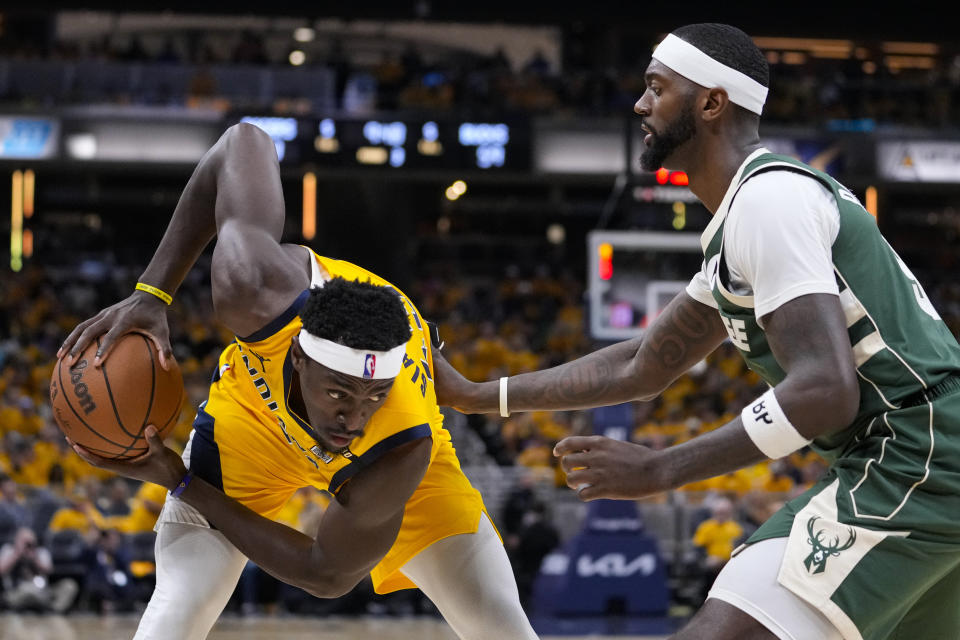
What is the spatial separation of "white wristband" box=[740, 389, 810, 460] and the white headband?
0.75 metres

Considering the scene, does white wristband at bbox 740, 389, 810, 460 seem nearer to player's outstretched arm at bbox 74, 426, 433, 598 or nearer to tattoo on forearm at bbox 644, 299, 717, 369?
tattoo on forearm at bbox 644, 299, 717, 369

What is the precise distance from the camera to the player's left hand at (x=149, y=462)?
339 centimetres

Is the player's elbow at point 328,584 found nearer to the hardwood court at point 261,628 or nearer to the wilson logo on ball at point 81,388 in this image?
the wilson logo on ball at point 81,388

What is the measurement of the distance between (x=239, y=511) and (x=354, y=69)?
51.8 feet

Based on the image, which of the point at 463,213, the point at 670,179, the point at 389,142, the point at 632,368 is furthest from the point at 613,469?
the point at 463,213

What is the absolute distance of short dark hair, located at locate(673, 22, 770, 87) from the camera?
111 inches

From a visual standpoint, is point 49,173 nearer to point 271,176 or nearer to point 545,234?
point 545,234

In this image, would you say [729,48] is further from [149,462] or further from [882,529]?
[149,462]

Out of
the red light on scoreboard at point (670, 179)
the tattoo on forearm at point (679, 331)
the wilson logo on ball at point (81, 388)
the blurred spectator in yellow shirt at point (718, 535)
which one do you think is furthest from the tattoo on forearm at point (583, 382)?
the red light on scoreboard at point (670, 179)

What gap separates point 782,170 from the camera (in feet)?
8.63

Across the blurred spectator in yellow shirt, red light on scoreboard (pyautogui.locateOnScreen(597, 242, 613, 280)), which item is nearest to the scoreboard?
red light on scoreboard (pyautogui.locateOnScreen(597, 242, 613, 280))

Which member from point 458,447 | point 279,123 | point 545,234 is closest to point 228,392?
point 458,447

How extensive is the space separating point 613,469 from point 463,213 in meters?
20.7

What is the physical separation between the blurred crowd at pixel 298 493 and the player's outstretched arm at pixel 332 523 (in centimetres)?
456
